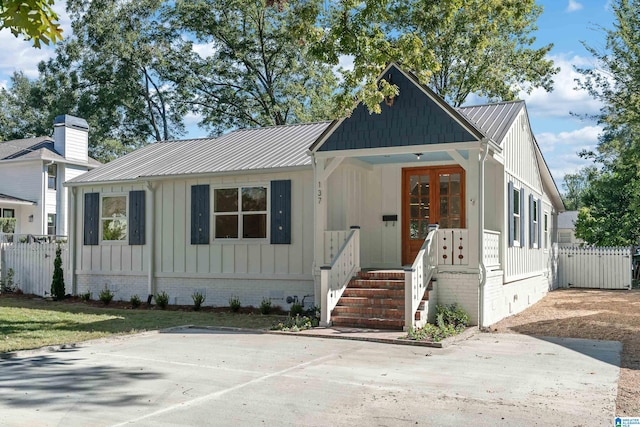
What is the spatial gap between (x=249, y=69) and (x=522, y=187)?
69.8 feet

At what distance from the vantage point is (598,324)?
489 inches

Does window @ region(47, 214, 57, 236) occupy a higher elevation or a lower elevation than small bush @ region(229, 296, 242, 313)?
higher

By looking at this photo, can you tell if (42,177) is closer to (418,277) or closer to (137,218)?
(137,218)

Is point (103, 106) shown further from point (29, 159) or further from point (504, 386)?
point (504, 386)

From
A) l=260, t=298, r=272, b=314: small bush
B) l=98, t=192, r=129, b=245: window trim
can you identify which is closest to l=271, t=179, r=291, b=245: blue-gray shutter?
l=260, t=298, r=272, b=314: small bush

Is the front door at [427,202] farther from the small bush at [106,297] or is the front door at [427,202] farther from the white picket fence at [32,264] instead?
the white picket fence at [32,264]

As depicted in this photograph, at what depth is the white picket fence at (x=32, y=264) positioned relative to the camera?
18.5m

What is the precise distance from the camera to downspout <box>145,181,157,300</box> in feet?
53.3

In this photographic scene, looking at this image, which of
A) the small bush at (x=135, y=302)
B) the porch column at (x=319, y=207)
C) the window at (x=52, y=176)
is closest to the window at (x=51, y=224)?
the window at (x=52, y=176)

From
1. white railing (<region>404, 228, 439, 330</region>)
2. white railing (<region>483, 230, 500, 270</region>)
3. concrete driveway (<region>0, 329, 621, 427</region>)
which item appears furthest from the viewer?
white railing (<region>483, 230, 500, 270</region>)

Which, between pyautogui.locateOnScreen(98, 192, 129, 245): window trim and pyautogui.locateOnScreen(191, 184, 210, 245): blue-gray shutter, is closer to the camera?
pyautogui.locateOnScreen(191, 184, 210, 245): blue-gray shutter

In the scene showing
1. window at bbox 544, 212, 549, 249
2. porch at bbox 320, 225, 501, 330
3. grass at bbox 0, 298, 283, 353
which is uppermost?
window at bbox 544, 212, 549, 249

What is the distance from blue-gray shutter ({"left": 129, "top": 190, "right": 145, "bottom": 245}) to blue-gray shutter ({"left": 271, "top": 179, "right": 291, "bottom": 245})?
3.93 meters

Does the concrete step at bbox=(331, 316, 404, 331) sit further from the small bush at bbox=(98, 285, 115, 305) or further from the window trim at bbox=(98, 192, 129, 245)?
the window trim at bbox=(98, 192, 129, 245)
